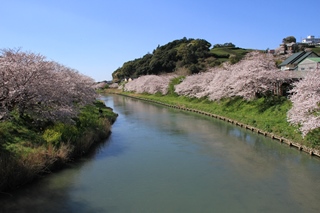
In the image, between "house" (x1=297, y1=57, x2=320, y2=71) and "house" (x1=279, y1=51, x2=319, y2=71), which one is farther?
"house" (x1=279, y1=51, x2=319, y2=71)

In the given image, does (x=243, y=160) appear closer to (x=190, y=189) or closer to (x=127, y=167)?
(x=190, y=189)

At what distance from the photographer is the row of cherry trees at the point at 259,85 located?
46.8ft

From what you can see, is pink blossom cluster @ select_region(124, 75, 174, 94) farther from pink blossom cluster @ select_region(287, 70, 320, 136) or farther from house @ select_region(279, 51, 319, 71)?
pink blossom cluster @ select_region(287, 70, 320, 136)

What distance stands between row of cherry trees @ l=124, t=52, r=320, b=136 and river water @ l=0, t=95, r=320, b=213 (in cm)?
218

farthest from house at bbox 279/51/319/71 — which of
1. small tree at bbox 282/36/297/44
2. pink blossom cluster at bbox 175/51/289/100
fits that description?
small tree at bbox 282/36/297/44

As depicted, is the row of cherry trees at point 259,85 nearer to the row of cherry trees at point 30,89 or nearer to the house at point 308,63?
the house at point 308,63

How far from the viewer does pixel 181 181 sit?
1155 centimetres

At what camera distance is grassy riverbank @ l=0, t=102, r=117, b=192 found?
10.3 metres

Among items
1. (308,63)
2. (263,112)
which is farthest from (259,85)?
(308,63)

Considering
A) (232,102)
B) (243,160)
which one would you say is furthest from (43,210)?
(232,102)

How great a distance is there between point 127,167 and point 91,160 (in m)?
2.27

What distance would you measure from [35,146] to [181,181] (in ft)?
21.1

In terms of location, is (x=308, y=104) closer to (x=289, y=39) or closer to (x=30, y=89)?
(x=30, y=89)

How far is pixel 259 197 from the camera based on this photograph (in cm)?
998
